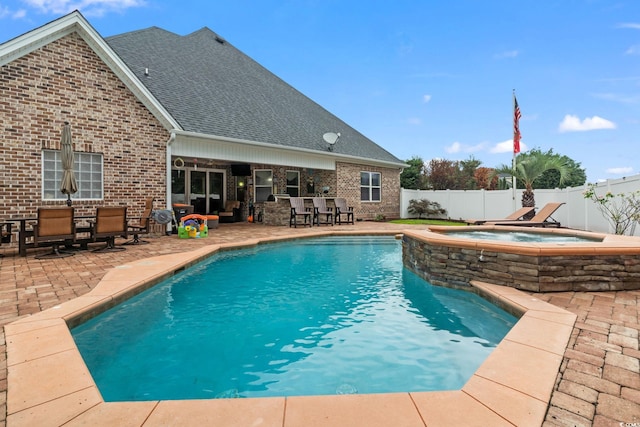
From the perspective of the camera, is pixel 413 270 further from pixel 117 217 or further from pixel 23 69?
pixel 23 69

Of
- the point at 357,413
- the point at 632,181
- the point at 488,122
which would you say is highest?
the point at 488,122

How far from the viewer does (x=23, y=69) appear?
8469mm

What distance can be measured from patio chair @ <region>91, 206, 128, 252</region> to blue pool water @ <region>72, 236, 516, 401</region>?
324 cm

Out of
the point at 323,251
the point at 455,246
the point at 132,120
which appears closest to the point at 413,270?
the point at 455,246

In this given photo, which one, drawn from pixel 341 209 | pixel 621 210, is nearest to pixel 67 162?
pixel 341 209

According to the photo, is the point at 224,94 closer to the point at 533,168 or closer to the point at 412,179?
the point at 533,168

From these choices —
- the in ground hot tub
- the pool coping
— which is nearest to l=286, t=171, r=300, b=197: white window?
the in ground hot tub

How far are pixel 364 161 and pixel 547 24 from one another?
916cm

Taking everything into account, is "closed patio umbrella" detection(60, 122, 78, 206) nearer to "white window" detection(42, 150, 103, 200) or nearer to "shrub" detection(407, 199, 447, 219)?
"white window" detection(42, 150, 103, 200)

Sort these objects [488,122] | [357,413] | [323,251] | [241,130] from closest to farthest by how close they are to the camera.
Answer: [357,413] → [323,251] → [241,130] → [488,122]

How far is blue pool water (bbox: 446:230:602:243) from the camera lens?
705cm

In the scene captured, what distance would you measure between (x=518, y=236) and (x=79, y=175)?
434 inches

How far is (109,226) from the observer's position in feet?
26.5

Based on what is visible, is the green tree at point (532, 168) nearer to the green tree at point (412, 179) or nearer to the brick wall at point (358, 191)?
the brick wall at point (358, 191)
